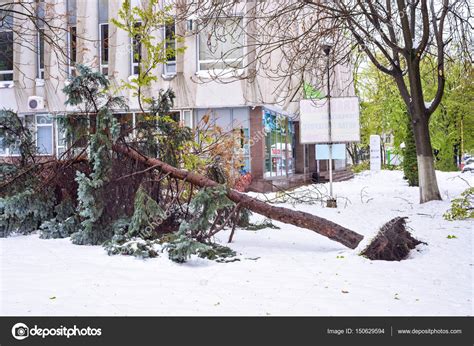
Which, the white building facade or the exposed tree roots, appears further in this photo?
the white building facade

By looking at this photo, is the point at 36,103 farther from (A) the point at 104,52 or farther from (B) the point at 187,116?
(B) the point at 187,116

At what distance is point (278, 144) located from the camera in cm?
2205

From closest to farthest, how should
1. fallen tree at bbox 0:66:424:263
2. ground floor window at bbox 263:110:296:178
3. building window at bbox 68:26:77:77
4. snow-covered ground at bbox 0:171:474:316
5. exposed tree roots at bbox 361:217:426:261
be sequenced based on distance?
snow-covered ground at bbox 0:171:474:316
exposed tree roots at bbox 361:217:426:261
fallen tree at bbox 0:66:424:263
building window at bbox 68:26:77:77
ground floor window at bbox 263:110:296:178

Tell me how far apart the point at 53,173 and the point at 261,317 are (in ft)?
16.2

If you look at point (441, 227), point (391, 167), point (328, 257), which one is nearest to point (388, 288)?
point (328, 257)

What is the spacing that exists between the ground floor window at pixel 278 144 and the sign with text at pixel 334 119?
562 centimetres

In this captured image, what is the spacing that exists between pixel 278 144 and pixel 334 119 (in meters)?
8.36

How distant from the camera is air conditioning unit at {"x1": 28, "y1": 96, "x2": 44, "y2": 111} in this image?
20.3 m

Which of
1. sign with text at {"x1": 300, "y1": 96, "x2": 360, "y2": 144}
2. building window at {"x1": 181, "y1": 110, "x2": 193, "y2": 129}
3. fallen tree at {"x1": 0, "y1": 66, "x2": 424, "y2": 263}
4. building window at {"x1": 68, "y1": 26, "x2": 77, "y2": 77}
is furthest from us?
building window at {"x1": 181, "y1": 110, "x2": 193, "y2": 129}

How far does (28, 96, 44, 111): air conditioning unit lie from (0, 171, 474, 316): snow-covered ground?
1458 cm

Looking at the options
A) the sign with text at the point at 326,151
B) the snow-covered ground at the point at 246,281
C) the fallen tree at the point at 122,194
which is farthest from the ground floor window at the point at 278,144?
the snow-covered ground at the point at 246,281

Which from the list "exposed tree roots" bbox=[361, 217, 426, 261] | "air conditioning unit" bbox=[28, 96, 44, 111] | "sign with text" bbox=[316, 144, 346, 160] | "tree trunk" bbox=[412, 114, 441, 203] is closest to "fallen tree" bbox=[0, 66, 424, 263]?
"exposed tree roots" bbox=[361, 217, 426, 261]

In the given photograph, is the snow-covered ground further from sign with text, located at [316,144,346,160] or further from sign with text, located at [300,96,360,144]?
sign with text, located at [316,144,346,160]

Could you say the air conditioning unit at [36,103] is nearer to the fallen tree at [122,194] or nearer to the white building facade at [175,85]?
the white building facade at [175,85]
